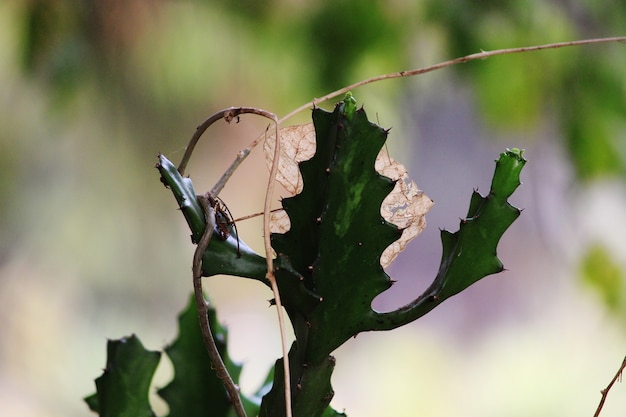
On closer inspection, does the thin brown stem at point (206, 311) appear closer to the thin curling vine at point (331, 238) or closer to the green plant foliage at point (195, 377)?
the thin curling vine at point (331, 238)

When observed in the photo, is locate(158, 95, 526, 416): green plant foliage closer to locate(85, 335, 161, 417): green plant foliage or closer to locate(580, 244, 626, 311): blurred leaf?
locate(85, 335, 161, 417): green plant foliage

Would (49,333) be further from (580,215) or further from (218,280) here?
(580,215)

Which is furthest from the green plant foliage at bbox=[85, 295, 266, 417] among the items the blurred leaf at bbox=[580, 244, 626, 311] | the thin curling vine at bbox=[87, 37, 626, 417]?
the blurred leaf at bbox=[580, 244, 626, 311]

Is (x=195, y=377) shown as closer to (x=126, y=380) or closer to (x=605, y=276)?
(x=126, y=380)

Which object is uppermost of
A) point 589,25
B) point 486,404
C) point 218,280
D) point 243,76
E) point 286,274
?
point 243,76

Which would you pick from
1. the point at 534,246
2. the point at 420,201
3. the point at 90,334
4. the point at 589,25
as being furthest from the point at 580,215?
the point at 420,201

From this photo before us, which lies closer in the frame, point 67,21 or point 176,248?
point 67,21
